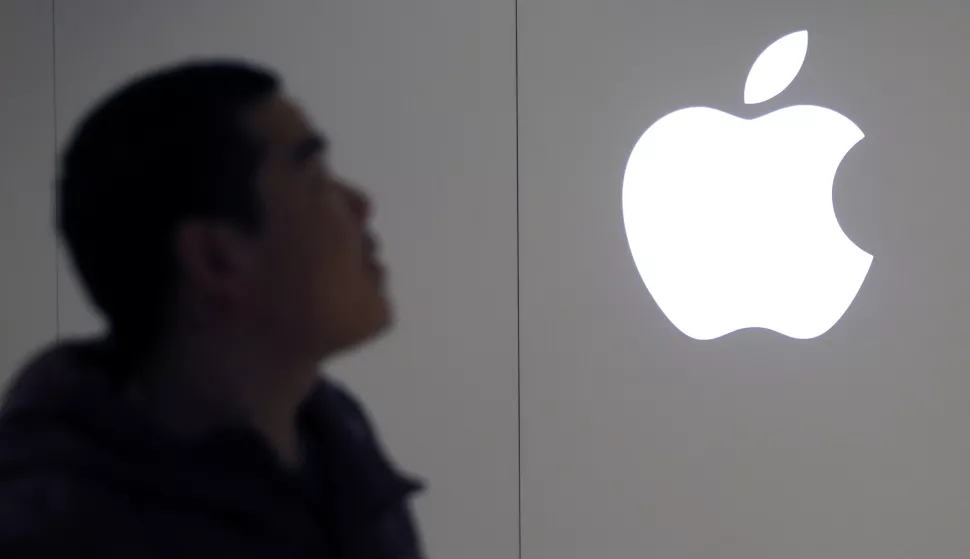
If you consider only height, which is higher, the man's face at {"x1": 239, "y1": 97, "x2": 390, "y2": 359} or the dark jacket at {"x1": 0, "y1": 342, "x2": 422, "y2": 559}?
the man's face at {"x1": 239, "y1": 97, "x2": 390, "y2": 359}

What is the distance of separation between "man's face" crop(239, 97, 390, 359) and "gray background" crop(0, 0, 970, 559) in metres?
1.28

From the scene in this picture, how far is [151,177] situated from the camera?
0.34 metres

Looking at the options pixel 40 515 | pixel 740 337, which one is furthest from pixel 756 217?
pixel 40 515

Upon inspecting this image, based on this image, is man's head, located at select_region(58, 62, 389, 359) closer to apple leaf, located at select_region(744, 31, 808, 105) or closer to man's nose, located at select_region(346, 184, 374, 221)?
man's nose, located at select_region(346, 184, 374, 221)

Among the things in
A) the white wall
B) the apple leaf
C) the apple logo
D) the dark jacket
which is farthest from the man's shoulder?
the white wall

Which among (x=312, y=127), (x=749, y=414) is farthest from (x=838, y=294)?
(x=312, y=127)

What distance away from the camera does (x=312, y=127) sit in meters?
0.38

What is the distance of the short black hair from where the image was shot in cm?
34

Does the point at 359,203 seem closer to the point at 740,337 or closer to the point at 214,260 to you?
the point at 214,260

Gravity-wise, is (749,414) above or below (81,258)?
below

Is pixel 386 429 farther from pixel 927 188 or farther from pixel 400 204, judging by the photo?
pixel 927 188

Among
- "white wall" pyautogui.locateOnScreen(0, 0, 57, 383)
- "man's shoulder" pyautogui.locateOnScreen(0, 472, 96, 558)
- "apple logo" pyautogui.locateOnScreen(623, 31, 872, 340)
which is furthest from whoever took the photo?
"white wall" pyautogui.locateOnScreen(0, 0, 57, 383)

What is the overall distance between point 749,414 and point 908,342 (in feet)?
0.99

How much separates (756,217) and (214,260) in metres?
1.30
